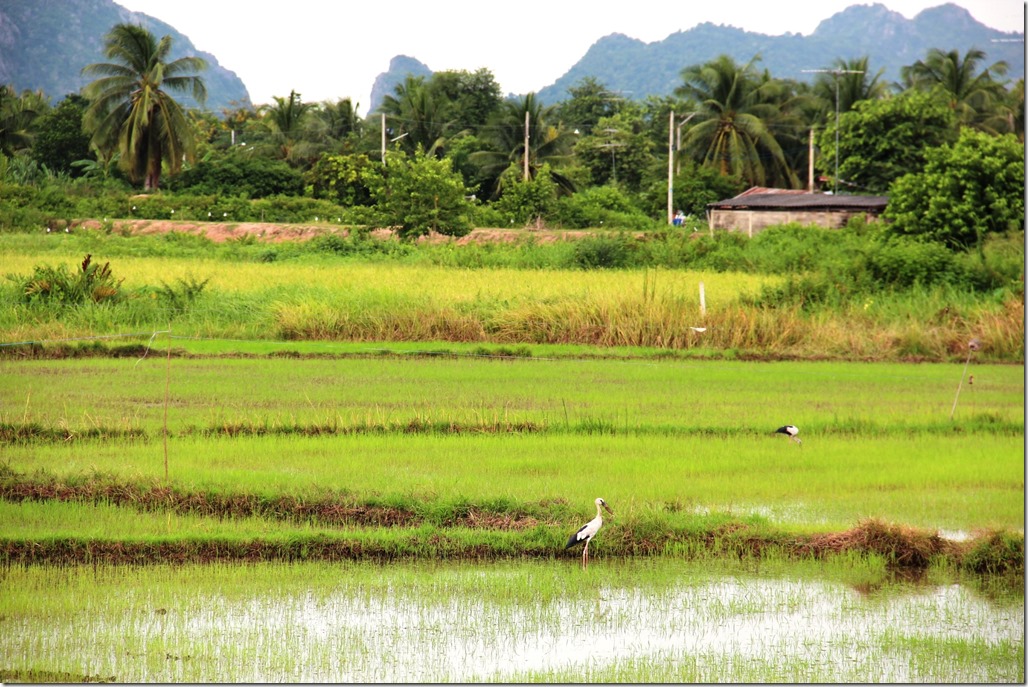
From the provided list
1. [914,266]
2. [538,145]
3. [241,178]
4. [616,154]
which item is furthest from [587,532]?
[616,154]

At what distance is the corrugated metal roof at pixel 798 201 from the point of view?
19766 millimetres

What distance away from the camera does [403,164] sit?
1783 centimetres

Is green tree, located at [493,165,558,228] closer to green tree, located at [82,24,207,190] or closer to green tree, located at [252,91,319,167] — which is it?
green tree, located at [252,91,319,167]

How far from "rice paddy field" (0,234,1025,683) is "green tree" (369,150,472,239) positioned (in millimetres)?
8978

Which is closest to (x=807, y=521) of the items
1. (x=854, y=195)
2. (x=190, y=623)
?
(x=190, y=623)

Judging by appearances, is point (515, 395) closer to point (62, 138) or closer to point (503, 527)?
point (503, 527)

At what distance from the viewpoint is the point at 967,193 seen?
1291cm

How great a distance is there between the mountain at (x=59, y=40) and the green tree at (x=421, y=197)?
864 centimetres

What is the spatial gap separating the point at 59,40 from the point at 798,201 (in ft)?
50.1

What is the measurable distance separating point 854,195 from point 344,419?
51.0 feet

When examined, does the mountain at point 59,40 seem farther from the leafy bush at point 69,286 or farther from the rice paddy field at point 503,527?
the leafy bush at point 69,286

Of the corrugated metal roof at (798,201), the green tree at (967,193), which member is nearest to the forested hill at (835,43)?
the green tree at (967,193)

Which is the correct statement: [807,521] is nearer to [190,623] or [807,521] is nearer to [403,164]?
[190,623]

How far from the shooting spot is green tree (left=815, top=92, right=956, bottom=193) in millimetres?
19828
